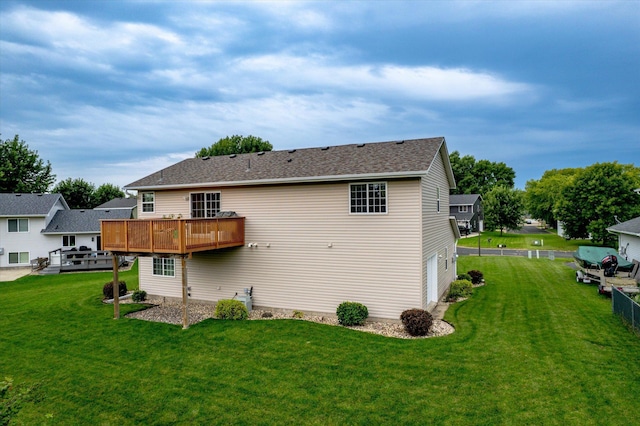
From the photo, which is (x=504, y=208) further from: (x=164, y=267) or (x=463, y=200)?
(x=164, y=267)

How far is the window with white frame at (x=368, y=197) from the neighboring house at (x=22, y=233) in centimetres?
2936

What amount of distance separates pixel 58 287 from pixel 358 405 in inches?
842

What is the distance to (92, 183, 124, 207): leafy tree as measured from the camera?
49656mm

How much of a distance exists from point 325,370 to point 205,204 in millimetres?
9984

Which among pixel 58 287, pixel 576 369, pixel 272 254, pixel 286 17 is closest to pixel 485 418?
pixel 576 369

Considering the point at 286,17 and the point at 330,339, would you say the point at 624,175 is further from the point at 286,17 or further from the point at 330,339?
the point at 330,339

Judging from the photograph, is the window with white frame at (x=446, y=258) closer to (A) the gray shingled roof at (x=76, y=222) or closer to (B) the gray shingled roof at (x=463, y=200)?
(A) the gray shingled roof at (x=76, y=222)

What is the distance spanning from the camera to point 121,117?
25.1 metres

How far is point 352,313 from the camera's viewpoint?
12.2 m

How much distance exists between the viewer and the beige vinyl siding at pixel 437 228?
1292cm

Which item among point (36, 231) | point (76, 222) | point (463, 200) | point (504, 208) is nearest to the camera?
point (36, 231)

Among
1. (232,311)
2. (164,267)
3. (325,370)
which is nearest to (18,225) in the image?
(164,267)

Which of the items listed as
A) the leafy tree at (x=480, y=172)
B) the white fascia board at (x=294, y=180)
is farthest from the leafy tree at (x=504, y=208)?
the white fascia board at (x=294, y=180)

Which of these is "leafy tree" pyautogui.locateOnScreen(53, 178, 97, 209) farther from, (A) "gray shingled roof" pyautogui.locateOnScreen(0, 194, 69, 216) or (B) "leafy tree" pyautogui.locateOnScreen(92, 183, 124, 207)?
(A) "gray shingled roof" pyautogui.locateOnScreen(0, 194, 69, 216)
